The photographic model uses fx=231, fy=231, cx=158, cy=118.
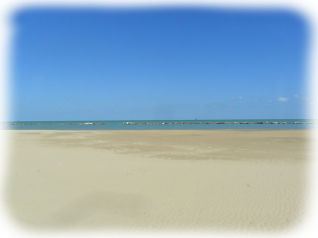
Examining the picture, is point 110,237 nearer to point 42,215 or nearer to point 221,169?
point 42,215

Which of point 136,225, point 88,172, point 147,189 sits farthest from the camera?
point 88,172

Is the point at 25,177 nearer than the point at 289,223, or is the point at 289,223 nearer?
the point at 289,223

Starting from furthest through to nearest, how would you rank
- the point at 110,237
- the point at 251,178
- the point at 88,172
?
the point at 88,172
the point at 251,178
the point at 110,237

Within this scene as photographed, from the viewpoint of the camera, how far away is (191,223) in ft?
18.4

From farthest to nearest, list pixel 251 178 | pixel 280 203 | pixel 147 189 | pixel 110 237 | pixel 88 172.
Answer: pixel 88 172 → pixel 251 178 → pixel 147 189 → pixel 280 203 → pixel 110 237

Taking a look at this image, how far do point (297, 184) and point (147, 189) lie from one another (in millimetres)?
5512

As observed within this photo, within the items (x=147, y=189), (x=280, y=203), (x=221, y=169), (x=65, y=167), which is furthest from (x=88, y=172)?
(x=280, y=203)

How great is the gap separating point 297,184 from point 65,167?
10.3 m

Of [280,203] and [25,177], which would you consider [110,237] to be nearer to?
[280,203]

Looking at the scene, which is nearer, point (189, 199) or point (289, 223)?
point (289, 223)

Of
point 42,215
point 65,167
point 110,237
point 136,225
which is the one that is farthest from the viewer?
point 65,167

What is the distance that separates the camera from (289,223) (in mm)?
5535

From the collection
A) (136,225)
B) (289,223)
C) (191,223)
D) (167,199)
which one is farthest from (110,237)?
(289,223)

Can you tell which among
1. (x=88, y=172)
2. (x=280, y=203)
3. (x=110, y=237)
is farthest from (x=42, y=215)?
(x=280, y=203)
